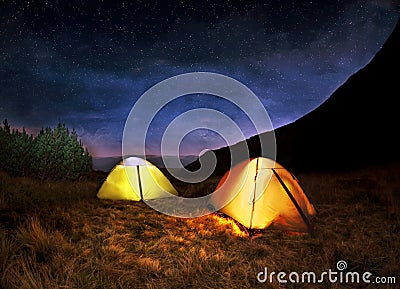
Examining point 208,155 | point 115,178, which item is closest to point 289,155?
point 208,155

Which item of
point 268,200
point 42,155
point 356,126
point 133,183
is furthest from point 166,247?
point 356,126

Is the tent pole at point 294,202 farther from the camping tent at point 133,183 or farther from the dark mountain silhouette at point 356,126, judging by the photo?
the dark mountain silhouette at point 356,126

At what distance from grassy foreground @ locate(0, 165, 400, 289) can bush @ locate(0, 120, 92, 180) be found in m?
9.80

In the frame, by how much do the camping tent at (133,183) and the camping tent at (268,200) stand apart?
3.93m

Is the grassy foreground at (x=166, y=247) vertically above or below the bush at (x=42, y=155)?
below

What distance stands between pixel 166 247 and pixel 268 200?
2.83 meters

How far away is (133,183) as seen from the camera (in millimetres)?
10031

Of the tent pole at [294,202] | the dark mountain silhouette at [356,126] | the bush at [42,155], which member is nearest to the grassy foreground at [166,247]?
the tent pole at [294,202]

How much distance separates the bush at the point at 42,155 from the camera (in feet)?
55.9

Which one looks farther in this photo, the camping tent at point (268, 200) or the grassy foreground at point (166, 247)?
the camping tent at point (268, 200)

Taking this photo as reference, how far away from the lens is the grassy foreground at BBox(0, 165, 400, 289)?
3641mm

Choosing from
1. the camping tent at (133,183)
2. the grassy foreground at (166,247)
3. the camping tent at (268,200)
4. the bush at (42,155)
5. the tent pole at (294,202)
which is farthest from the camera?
the bush at (42,155)

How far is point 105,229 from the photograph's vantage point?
19.7 feet

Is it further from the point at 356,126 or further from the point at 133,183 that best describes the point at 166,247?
the point at 356,126
